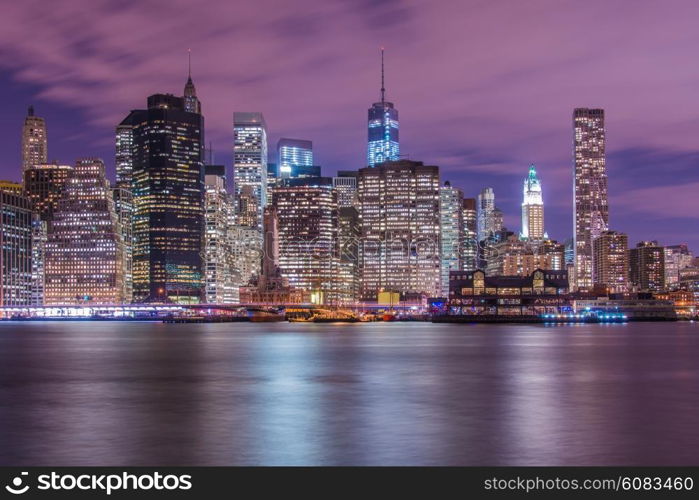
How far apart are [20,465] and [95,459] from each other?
2.32m

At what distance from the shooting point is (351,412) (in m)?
42.7

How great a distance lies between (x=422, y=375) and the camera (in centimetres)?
6375

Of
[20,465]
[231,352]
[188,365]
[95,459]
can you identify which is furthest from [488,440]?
[231,352]

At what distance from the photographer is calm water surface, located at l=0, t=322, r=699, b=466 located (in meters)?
31.5

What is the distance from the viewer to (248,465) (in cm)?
2948

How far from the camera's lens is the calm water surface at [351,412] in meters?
31.5
